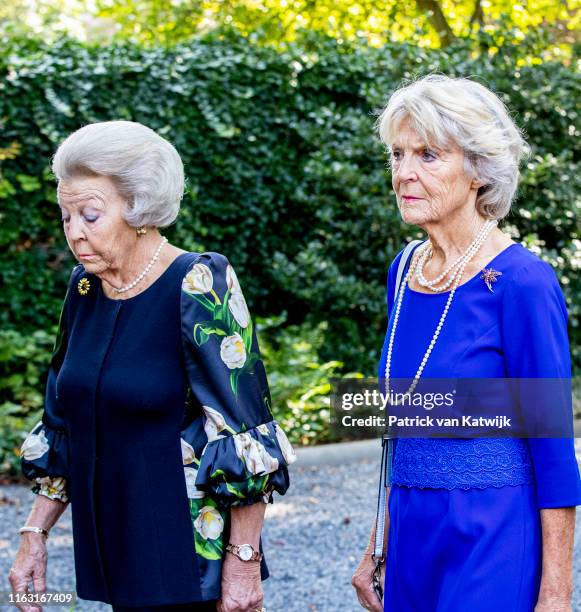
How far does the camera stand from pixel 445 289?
2.39m

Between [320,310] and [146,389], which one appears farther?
[320,310]

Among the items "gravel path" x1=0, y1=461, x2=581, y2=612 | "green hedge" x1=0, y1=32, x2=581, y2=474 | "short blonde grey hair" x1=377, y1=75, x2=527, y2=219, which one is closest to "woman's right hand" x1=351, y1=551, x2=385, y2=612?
"short blonde grey hair" x1=377, y1=75, x2=527, y2=219

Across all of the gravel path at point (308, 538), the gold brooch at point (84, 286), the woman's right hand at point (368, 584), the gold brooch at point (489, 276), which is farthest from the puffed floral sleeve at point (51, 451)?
the gravel path at point (308, 538)

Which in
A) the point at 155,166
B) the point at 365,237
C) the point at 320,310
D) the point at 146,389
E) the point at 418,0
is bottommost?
the point at 146,389

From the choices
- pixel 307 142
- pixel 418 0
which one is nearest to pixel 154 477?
pixel 307 142

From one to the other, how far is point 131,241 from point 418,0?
10921 millimetres

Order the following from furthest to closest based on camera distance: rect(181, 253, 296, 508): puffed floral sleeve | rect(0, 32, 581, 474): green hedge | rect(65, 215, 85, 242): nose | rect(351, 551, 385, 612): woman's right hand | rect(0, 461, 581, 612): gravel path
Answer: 1. rect(0, 32, 581, 474): green hedge
2. rect(0, 461, 581, 612): gravel path
3. rect(351, 551, 385, 612): woman's right hand
4. rect(65, 215, 85, 242): nose
5. rect(181, 253, 296, 508): puffed floral sleeve

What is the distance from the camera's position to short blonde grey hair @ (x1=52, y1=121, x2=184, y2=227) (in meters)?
2.40

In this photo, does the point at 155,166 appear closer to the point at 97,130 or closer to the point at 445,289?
the point at 97,130

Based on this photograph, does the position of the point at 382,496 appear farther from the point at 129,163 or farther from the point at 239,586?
the point at 129,163

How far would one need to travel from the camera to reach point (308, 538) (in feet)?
18.8

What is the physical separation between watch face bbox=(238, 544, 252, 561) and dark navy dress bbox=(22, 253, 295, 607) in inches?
2.6

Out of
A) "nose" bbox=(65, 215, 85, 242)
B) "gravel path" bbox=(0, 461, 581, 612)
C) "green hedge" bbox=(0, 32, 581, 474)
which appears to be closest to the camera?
"nose" bbox=(65, 215, 85, 242)

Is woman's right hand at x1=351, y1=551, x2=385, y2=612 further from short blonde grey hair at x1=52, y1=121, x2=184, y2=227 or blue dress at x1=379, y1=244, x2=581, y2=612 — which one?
short blonde grey hair at x1=52, y1=121, x2=184, y2=227
